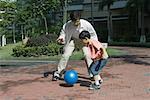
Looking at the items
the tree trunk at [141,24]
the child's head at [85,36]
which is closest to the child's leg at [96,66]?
the child's head at [85,36]

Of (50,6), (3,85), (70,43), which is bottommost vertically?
(3,85)

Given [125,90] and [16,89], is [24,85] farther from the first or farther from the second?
[125,90]

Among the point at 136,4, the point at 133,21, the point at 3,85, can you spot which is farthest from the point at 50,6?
the point at 3,85

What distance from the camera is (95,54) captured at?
8.05 m

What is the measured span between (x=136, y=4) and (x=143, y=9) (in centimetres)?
109

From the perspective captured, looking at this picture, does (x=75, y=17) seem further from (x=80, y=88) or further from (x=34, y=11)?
(x=34, y=11)

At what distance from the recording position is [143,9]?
3853 cm

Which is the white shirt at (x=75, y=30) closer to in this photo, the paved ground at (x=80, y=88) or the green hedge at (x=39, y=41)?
the paved ground at (x=80, y=88)

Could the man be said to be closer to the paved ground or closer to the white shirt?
the white shirt

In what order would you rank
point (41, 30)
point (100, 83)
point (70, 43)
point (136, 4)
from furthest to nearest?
point (41, 30) < point (136, 4) < point (70, 43) < point (100, 83)

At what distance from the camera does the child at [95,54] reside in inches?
314

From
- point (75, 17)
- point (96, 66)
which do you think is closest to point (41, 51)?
point (75, 17)

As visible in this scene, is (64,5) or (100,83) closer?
(100,83)

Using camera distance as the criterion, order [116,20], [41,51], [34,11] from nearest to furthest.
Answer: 1. [41,51]
2. [34,11]
3. [116,20]
